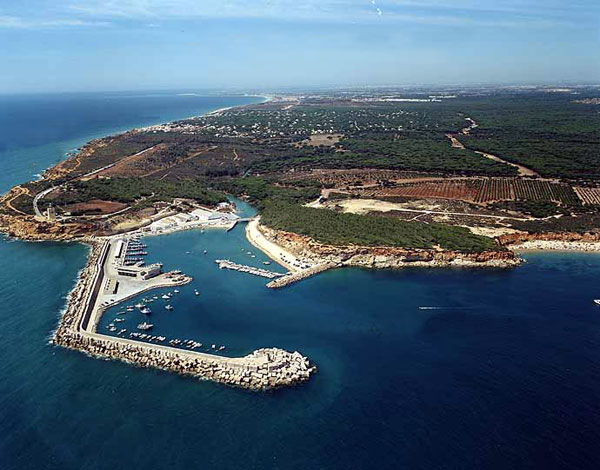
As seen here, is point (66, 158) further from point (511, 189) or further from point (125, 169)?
point (511, 189)

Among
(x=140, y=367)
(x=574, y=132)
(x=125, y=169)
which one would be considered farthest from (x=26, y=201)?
(x=574, y=132)

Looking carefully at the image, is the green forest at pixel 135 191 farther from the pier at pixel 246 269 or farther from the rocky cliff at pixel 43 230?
the pier at pixel 246 269

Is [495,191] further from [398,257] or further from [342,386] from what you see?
[342,386]

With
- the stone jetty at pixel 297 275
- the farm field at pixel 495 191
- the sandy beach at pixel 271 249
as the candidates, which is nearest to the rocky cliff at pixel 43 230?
the sandy beach at pixel 271 249

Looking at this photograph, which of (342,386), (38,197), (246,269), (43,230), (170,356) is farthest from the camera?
(38,197)

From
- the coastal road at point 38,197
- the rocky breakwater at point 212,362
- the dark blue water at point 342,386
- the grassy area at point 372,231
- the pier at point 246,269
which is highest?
the coastal road at point 38,197

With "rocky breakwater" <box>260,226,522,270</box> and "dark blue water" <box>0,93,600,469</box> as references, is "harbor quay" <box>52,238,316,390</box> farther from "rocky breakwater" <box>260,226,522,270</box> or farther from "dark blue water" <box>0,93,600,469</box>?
"rocky breakwater" <box>260,226,522,270</box>

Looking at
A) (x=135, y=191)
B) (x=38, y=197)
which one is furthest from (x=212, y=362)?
(x=38, y=197)
